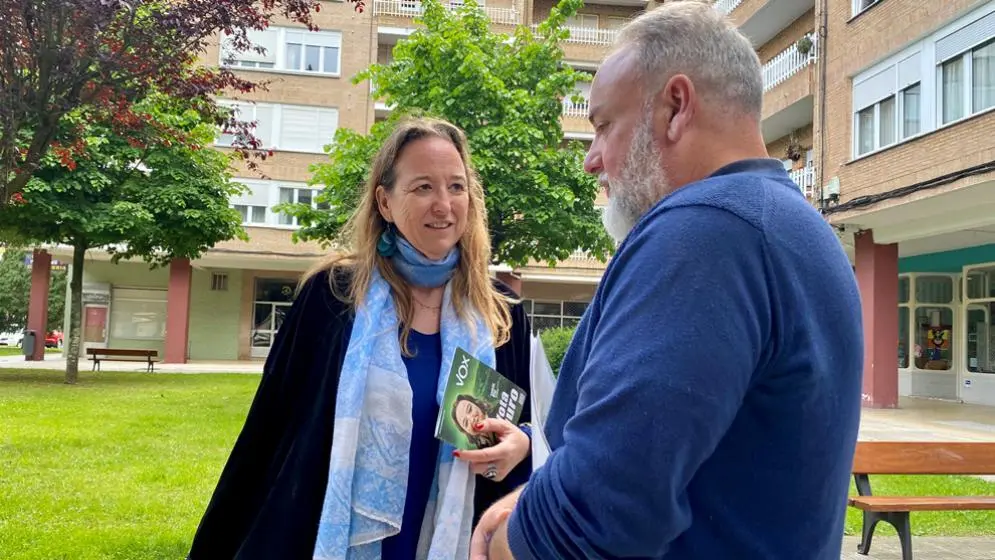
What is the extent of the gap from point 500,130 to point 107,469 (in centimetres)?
835

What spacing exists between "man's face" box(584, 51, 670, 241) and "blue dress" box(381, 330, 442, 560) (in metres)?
1.18

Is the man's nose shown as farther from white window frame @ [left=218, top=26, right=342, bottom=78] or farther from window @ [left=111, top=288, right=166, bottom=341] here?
window @ [left=111, top=288, right=166, bottom=341]

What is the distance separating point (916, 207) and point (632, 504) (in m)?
15.2

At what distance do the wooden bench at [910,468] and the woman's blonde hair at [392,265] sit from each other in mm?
3880

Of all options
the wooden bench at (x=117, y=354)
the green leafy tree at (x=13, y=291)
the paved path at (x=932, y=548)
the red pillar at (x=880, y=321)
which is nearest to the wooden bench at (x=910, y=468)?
the paved path at (x=932, y=548)

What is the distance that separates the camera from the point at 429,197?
2.58 m

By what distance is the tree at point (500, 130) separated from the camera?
543 inches

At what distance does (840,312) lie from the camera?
117 centimetres

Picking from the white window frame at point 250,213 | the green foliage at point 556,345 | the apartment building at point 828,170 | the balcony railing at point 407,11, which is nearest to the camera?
the green foliage at point 556,345

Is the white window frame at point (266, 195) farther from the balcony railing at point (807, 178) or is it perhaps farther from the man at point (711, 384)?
the man at point (711, 384)

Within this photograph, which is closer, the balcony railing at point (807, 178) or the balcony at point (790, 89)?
the balcony railing at point (807, 178)

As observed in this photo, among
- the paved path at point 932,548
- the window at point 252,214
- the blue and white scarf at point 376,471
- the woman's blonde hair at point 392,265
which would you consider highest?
the window at point 252,214

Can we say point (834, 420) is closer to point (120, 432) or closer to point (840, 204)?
point (120, 432)

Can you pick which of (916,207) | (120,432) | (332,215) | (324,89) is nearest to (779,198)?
(120,432)
